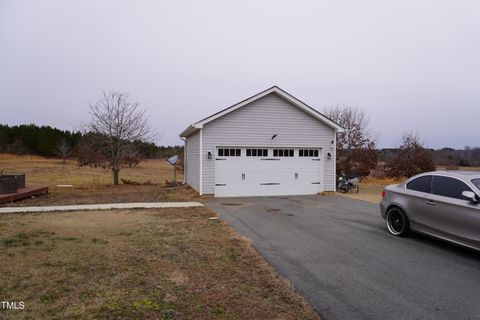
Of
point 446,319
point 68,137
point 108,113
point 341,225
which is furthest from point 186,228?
point 68,137

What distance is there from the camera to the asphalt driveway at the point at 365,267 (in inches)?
160

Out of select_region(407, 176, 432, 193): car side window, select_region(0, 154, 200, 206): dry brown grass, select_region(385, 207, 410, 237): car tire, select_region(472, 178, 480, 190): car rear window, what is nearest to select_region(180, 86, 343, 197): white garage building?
select_region(0, 154, 200, 206): dry brown grass

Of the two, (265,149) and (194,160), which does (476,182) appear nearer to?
(265,149)

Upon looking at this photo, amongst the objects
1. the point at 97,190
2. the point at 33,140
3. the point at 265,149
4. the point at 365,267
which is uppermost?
the point at 33,140

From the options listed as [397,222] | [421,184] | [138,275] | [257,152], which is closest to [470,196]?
[421,184]

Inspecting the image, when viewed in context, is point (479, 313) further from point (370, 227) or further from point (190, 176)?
point (190, 176)

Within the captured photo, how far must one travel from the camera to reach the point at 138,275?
16.3 ft

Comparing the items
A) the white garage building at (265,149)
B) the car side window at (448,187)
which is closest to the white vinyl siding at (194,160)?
the white garage building at (265,149)

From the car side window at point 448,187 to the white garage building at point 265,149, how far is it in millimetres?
9154

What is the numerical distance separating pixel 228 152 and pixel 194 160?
2.37 m

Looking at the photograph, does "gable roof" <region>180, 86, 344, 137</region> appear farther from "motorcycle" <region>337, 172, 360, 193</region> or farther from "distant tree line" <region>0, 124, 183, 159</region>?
"distant tree line" <region>0, 124, 183, 159</region>

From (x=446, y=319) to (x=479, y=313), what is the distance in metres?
0.48

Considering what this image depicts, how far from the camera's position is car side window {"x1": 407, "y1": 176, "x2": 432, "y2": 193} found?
7067 millimetres

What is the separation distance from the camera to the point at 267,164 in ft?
51.6
